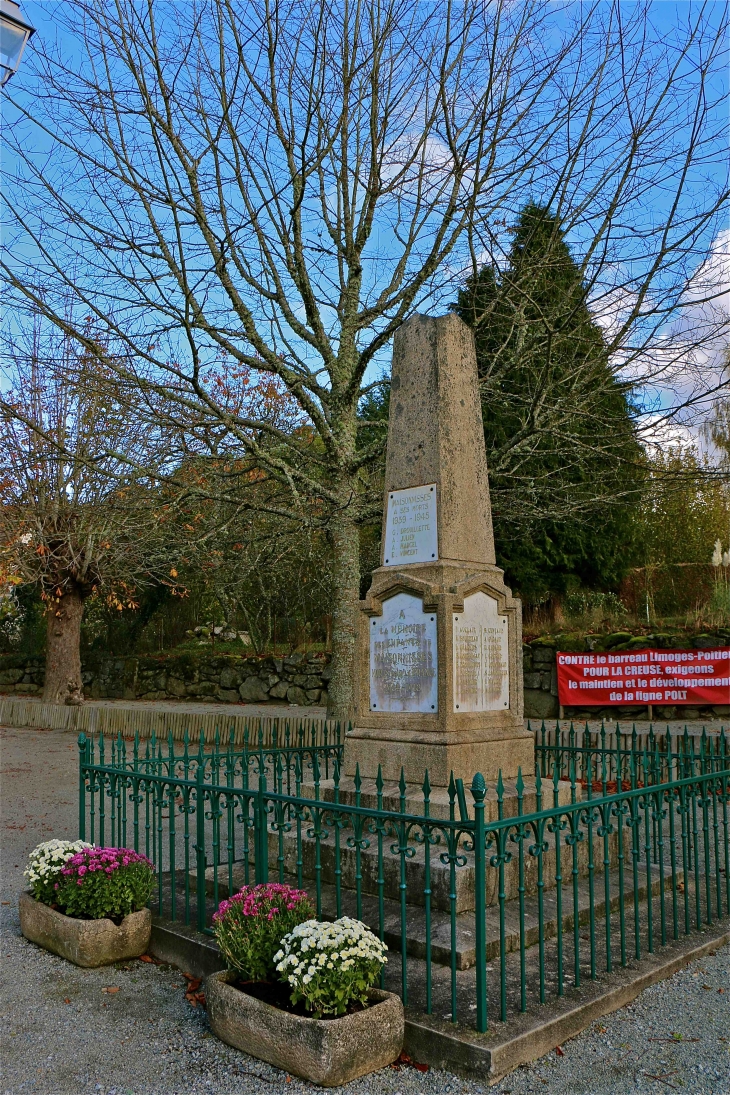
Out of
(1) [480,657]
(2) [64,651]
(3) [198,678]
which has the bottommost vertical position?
(3) [198,678]

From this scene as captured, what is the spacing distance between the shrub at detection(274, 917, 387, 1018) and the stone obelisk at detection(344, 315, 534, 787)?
178 centimetres

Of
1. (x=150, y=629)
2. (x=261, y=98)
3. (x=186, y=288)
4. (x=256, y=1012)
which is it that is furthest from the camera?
(x=150, y=629)

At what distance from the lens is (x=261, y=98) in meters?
8.64

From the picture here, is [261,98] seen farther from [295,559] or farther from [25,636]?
Answer: [25,636]

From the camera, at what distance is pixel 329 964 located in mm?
3459

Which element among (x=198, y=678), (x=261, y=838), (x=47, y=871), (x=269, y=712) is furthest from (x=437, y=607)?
(x=198, y=678)

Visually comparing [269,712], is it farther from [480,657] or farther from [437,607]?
[437,607]

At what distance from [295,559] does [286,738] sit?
8192 millimetres

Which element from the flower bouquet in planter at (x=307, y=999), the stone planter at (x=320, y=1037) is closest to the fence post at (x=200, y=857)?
the flower bouquet in planter at (x=307, y=999)

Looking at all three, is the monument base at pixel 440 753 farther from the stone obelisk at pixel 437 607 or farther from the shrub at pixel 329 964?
the shrub at pixel 329 964

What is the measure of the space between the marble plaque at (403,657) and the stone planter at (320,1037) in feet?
7.23

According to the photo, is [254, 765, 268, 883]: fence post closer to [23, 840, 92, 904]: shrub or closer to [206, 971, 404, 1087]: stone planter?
[206, 971, 404, 1087]: stone planter

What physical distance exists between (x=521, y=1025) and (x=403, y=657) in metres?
2.52

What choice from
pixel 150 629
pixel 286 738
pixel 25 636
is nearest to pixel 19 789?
pixel 286 738
